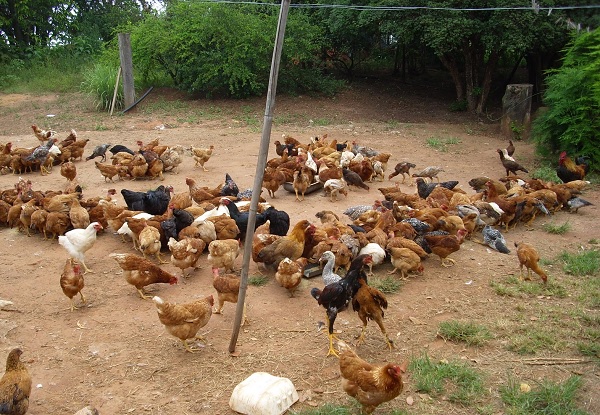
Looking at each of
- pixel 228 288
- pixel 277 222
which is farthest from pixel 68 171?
A: pixel 228 288

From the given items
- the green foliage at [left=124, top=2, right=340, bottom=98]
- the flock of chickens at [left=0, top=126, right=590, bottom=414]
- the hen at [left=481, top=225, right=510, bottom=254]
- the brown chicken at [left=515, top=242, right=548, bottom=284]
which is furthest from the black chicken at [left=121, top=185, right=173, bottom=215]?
the green foliage at [left=124, top=2, right=340, bottom=98]

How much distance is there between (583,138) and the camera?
12.6m

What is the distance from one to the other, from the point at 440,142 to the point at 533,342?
10587 millimetres

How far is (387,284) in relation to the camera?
279 inches

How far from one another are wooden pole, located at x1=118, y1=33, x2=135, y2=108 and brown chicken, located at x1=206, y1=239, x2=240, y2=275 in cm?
1303

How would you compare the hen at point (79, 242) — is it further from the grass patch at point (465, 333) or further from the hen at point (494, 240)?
the hen at point (494, 240)

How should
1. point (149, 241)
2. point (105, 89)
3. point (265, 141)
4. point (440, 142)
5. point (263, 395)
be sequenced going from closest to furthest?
1. point (263, 395)
2. point (265, 141)
3. point (149, 241)
4. point (440, 142)
5. point (105, 89)

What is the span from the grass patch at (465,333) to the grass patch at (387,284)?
3.47ft

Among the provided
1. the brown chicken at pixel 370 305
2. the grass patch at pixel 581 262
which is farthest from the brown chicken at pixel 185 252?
the grass patch at pixel 581 262

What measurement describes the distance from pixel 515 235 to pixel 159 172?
728cm

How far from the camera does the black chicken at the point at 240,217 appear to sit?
8.25 m

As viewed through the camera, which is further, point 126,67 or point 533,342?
point 126,67

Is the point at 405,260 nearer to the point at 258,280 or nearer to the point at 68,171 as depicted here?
the point at 258,280

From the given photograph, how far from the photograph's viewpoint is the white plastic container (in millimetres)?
4645
